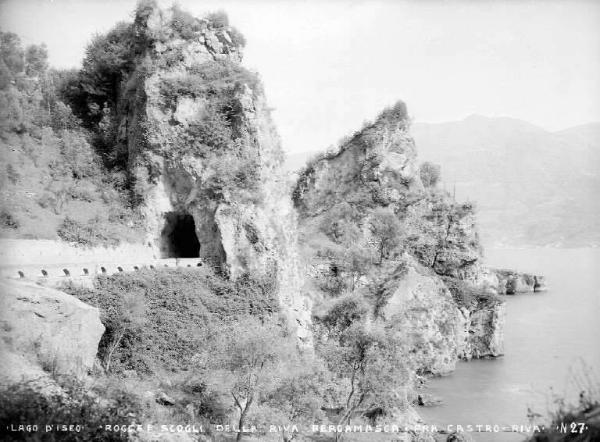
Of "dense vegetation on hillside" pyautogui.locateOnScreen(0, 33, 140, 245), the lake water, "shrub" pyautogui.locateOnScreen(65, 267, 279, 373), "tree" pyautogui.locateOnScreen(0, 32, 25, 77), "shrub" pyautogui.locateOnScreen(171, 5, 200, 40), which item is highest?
"shrub" pyautogui.locateOnScreen(171, 5, 200, 40)

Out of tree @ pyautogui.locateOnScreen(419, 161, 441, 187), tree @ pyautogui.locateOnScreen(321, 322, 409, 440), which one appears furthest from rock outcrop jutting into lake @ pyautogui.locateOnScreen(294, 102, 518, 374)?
tree @ pyautogui.locateOnScreen(321, 322, 409, 440)

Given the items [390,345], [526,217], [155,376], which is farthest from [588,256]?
[155,376]

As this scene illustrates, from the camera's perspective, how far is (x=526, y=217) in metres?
186

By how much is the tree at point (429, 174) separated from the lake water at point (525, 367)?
68.2ft

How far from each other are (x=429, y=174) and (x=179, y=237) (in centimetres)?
4156

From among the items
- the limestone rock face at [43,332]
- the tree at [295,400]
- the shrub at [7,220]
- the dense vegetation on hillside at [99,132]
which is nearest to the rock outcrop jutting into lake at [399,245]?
the tree at [295,400]

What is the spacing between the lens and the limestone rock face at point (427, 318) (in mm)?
40094

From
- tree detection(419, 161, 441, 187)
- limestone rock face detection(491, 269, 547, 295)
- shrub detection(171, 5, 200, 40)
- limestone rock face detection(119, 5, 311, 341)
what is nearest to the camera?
limestone rock face detection(119, 5, 311, 341)

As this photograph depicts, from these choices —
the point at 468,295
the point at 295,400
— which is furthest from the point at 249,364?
the point at 468,295

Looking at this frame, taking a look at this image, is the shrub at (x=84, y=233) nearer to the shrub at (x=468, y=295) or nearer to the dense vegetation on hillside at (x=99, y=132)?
the dense vegetation on hillside at (x=99, y=132)

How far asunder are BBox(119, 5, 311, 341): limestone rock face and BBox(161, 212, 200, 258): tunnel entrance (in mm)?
74

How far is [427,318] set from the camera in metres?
41.5

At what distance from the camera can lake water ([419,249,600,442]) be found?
31.1 m

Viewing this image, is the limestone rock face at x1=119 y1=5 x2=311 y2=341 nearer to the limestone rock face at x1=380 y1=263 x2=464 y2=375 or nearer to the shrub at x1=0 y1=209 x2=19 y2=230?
the shrub at x1=0 y1=209 x2=19 y2=230
